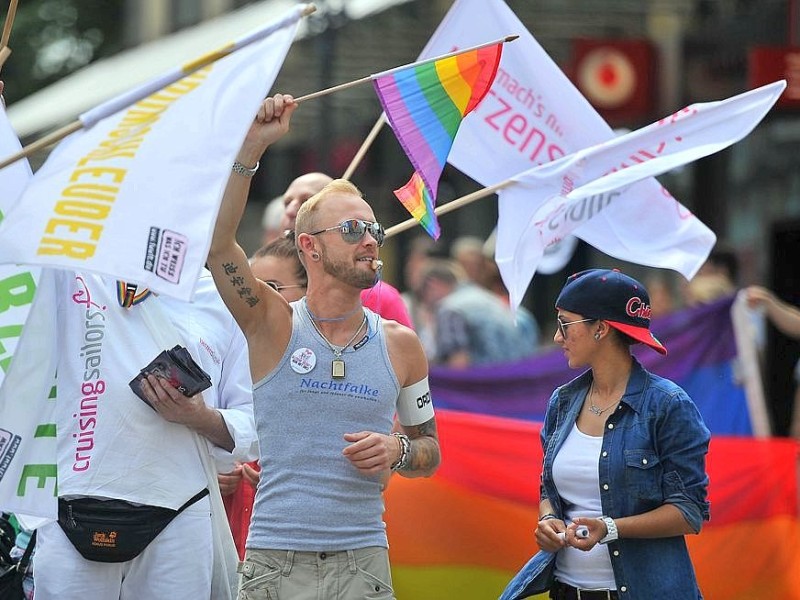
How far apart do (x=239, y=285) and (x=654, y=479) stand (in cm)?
142

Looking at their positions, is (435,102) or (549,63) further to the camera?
(549,63)

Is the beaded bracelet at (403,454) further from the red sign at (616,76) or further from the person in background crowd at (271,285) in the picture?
the red sign at (616,76)

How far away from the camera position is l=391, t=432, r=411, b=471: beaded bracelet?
186 inches

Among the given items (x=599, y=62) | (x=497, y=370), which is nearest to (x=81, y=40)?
(x=599, y=62)

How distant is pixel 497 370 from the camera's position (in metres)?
9.05

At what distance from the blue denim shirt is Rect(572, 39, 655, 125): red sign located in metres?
8.76

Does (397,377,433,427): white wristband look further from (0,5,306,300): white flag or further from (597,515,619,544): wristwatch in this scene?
(0,5,306,300): white flag

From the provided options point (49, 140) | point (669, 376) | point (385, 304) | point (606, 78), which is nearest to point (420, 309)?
point (606, 78)

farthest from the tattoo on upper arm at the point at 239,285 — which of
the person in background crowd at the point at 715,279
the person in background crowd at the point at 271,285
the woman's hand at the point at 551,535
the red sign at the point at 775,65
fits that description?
the red sign at the point at 775,65

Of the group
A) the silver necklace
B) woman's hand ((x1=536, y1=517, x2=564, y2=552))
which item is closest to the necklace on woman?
woman's hand ((x1=536, y1=517, x2=564, y2=552))

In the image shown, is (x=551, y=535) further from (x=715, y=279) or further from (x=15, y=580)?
(x=715, y=279)

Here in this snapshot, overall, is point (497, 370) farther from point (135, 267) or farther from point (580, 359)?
point (135, 267)

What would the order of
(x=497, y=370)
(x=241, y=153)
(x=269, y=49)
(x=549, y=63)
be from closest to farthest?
(x=269, y=49) < (x=241, y=153) < (x=549, y=63) < (x=497, y=370)

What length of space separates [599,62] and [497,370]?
5298 mm
